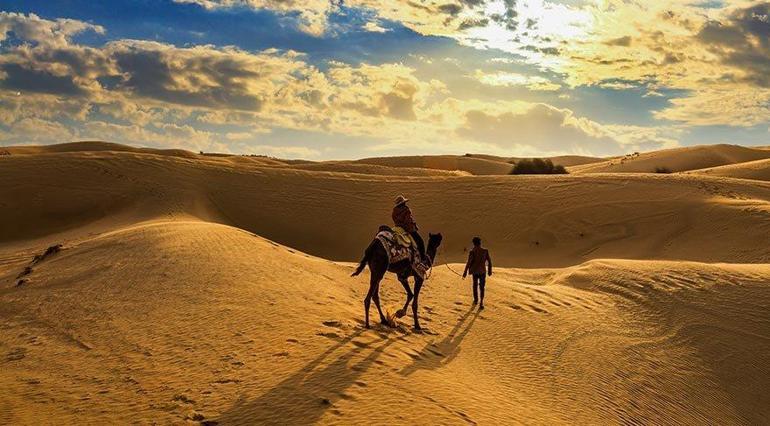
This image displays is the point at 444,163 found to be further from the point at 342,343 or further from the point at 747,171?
the point at 342,343

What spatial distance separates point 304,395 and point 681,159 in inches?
2900

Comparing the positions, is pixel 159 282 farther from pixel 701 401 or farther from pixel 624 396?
pixel 701 401

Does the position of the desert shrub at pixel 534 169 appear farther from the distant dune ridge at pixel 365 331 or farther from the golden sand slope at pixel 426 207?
the distant dune ridge at pixel 365 331

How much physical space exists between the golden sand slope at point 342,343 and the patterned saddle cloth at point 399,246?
1.29 metres

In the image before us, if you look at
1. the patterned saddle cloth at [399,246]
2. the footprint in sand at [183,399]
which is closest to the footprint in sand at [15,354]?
the footprint in sand at [183,399]

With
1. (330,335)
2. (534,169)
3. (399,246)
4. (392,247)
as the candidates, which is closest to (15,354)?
(330,335)

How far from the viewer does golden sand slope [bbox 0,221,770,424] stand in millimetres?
6570

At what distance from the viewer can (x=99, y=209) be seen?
2838 centimetres

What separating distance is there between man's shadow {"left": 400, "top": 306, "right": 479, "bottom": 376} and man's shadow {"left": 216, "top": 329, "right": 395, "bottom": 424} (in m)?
Answer: 0.78

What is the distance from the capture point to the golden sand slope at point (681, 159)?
2522 inches

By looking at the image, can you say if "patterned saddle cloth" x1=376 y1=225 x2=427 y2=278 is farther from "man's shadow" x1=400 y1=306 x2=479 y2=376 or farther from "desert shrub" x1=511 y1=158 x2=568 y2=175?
"desert shrub" x1=511 y1=158 x2=568 y2=175

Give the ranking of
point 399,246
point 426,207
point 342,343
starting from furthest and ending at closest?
point 426,207 → point 399,246 → point 342,343

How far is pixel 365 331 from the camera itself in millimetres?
9500

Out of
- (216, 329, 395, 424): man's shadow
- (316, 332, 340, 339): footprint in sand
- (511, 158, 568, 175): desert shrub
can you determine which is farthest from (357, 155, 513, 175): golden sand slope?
(216, 329, 395, 424): man's shadow
